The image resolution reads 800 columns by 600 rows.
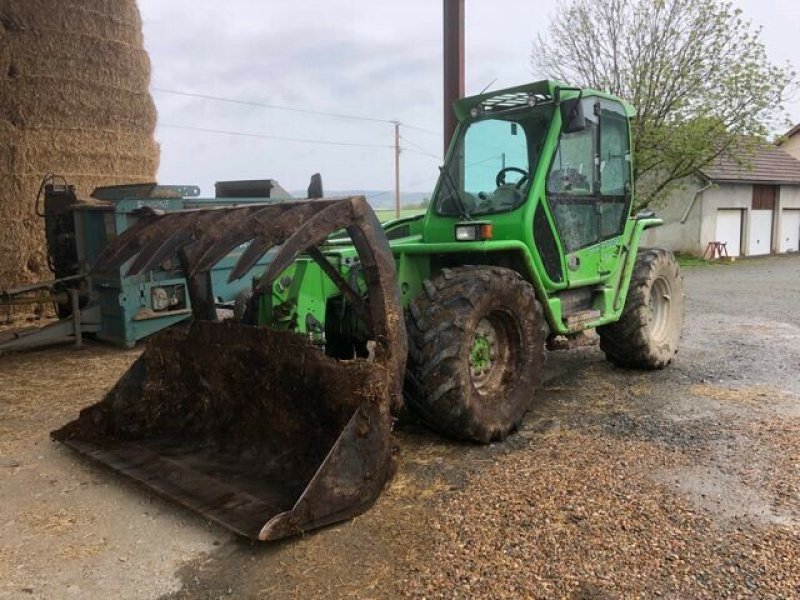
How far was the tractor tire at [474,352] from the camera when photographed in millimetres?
4039

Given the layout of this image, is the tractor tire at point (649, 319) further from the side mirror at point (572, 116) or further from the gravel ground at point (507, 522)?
the side mirror at point (572, 116)

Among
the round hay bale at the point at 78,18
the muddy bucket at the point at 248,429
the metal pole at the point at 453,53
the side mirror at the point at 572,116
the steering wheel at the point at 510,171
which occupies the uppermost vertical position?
the round hay bale at the point at 78,18

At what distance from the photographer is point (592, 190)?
554 centimetres

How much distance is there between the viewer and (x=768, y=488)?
371 cm

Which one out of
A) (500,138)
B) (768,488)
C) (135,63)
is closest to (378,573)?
(768,488)

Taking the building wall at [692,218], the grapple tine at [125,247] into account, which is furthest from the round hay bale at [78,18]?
the building wall at [692,218]

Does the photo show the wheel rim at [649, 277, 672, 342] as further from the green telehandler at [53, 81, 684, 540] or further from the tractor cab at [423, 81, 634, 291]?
the tractor cab at [423, 81, 634, 291]

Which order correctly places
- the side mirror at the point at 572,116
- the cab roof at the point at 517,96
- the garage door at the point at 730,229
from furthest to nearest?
the garage door at the point at 730,229
the cab roof at the point at 517,96
the side mirror at the point at 572,116

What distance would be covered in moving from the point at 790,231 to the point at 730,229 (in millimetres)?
4648

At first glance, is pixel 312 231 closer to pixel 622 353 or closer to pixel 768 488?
pixel 768 488

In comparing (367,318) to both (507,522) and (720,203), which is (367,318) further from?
(720,203)

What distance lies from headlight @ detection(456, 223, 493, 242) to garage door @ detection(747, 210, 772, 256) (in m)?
24.0

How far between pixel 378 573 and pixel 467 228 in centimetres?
238

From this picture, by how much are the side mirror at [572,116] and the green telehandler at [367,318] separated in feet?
0.04
